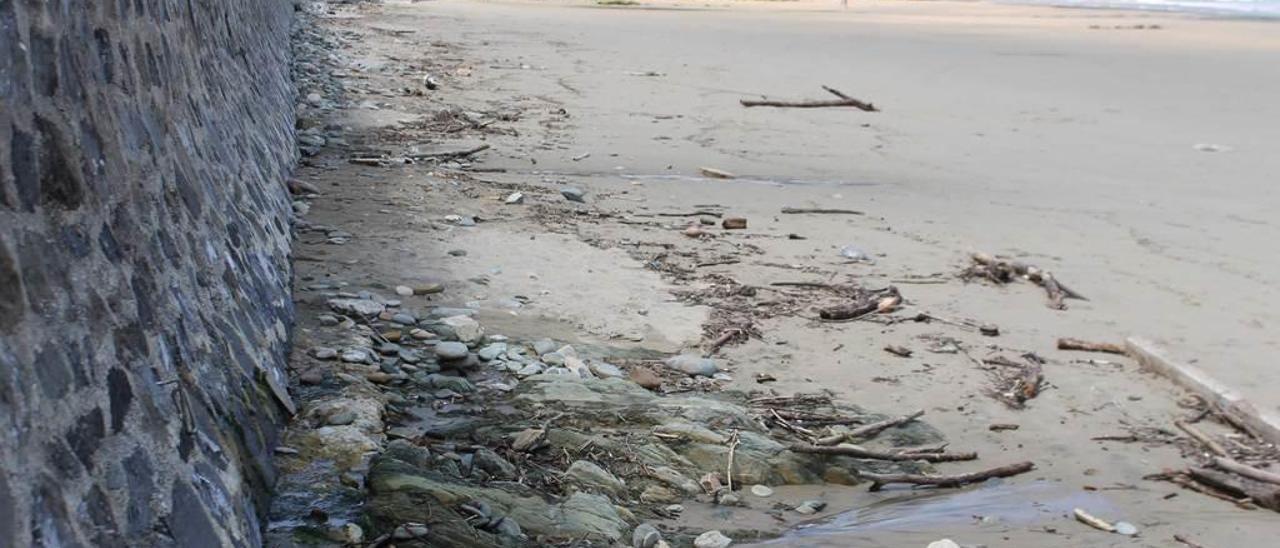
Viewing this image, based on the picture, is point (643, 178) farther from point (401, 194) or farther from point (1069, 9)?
point (1069, 9)

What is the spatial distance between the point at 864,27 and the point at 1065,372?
20018 millimetres

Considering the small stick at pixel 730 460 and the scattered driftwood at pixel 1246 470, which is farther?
the small stick at pixel 730 460

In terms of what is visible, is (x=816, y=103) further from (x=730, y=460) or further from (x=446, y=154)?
(x=730, y=460)

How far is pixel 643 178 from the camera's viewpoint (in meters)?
9.62

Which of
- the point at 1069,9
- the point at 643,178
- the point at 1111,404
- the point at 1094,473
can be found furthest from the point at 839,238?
the point at 1069,9

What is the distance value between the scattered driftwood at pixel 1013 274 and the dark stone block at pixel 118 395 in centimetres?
494

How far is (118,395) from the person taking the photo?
260cm

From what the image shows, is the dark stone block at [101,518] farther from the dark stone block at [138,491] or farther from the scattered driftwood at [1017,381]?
the scattered driftwood at [1017,381]

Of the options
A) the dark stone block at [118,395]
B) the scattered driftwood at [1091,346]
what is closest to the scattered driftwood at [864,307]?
the scattered driftwood at [1091,346]

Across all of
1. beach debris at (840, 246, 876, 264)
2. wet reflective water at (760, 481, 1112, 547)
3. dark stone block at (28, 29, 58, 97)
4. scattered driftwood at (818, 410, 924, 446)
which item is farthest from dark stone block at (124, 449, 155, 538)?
beach debris at (840, 246, 876, 264)

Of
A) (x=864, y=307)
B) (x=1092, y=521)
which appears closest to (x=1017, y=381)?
(x=864, y=307)

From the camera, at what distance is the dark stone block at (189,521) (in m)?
2.66

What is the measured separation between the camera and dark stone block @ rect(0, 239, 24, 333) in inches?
88.1

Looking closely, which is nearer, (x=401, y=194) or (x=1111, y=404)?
(x=1111, y=404)
